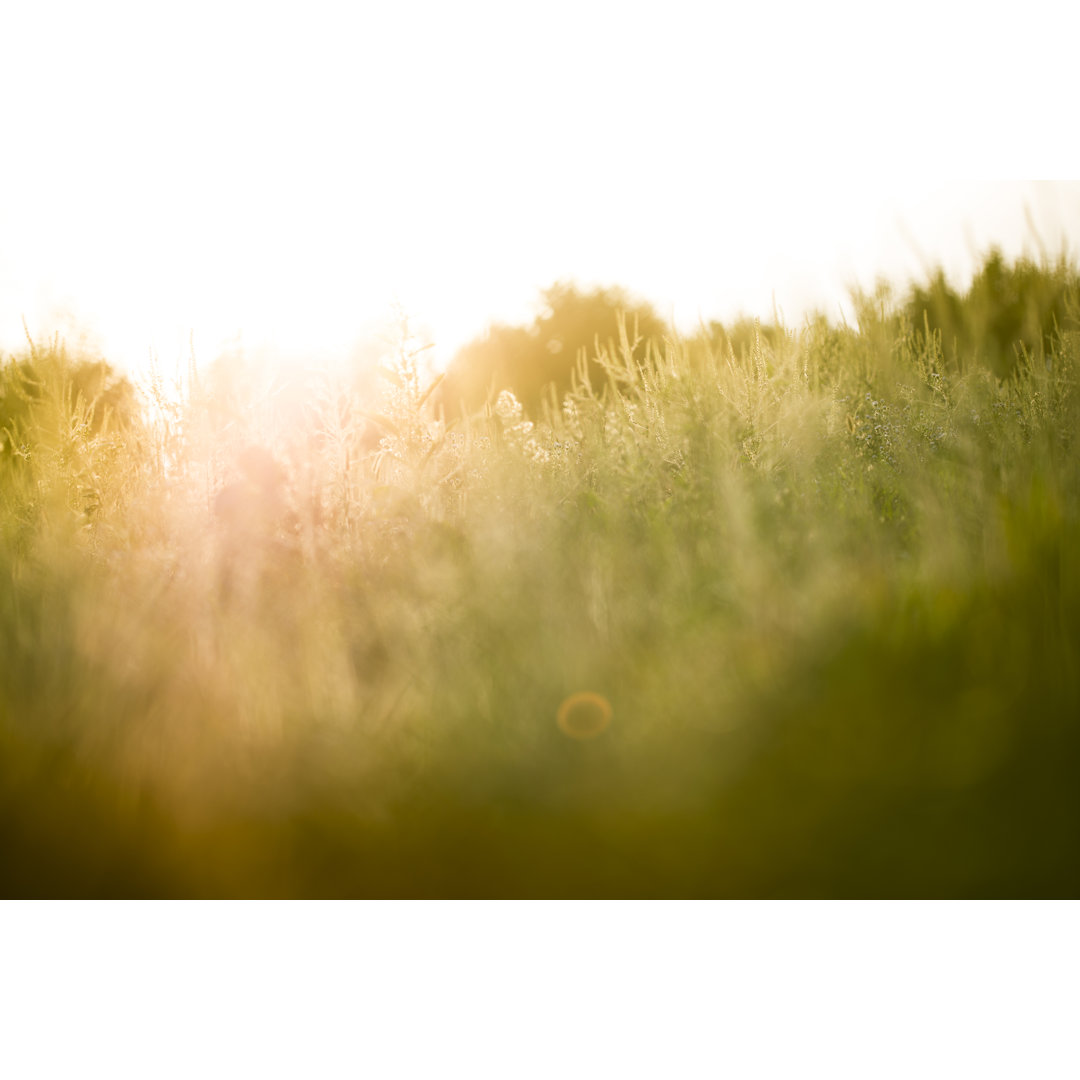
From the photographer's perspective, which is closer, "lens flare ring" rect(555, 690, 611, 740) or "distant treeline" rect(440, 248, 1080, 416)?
"lens flare ring" rect(555, 690, 611, 740)

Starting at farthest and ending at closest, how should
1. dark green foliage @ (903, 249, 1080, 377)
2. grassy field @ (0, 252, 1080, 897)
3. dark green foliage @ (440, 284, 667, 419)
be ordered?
dark green foliage @ (440, 284, 667, 419)
dark green foliage @ (903, 249, 1080, 377)
grassy field @ (0, 252, 1080, 897)

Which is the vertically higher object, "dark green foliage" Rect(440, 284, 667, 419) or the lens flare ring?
"dark green foliage" Rect(440, 284, 667, 419)

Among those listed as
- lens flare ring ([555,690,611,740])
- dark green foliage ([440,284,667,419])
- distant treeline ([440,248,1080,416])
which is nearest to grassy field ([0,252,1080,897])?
lens flare ring ([555,690,611,740])

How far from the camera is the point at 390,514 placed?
2.52 m

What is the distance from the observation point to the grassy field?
1428 millimetres

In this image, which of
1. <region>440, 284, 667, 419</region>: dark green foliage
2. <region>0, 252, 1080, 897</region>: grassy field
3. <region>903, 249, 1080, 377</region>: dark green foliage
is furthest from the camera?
<region>440, 284, 667, 419</region>: dark green foliage

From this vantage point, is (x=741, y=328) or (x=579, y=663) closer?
(x=579, y=663)

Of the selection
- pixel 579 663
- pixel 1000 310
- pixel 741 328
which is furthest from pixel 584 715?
pixel 1000 310

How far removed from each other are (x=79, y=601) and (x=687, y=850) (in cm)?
178

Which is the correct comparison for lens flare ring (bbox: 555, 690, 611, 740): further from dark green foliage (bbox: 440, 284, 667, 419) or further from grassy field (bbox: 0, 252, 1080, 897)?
dark green foliage (bbox: 440, 284, 667, 419)

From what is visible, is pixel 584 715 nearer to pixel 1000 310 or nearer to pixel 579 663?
pixel 579 663

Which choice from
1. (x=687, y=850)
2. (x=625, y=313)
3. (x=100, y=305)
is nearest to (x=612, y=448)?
(x=625, y=313)

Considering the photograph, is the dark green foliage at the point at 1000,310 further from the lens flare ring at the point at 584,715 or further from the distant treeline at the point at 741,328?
the lens flare ring at the point at 584,715

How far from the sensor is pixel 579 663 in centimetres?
160
